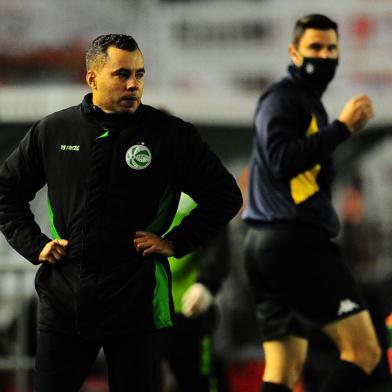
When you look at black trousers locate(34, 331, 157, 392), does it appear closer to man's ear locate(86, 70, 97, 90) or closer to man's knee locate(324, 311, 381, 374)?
man's ear locate(86, 70, 97, 90)

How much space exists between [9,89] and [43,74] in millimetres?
20547

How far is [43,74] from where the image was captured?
107 feet

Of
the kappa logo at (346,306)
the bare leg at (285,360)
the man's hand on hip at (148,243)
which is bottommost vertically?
the bare leg at (285,360)

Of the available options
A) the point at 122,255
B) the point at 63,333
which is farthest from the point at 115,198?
the point at 63,333

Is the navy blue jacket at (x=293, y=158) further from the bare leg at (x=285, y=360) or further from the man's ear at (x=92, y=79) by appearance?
the man's ear at (x=92, y=79)

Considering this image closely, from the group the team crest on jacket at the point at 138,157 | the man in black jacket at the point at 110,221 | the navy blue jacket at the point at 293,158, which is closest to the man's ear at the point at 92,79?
the man in black jacket at the point at 110,221

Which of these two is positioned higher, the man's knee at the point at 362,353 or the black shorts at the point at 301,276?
the black shorts at the point at 301,276

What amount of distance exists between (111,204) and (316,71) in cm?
174

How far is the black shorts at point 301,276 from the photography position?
205 inches

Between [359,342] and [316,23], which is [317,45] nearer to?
[316,23]

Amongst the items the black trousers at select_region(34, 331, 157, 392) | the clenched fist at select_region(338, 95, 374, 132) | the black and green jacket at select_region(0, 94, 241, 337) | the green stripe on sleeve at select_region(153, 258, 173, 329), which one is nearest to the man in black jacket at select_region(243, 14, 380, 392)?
the clenched fist at select_region(338, 95, 374, 132)

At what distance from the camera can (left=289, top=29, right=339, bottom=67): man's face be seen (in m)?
5.43

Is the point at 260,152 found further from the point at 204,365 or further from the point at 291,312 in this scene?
the point at 204,365

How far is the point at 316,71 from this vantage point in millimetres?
5391
